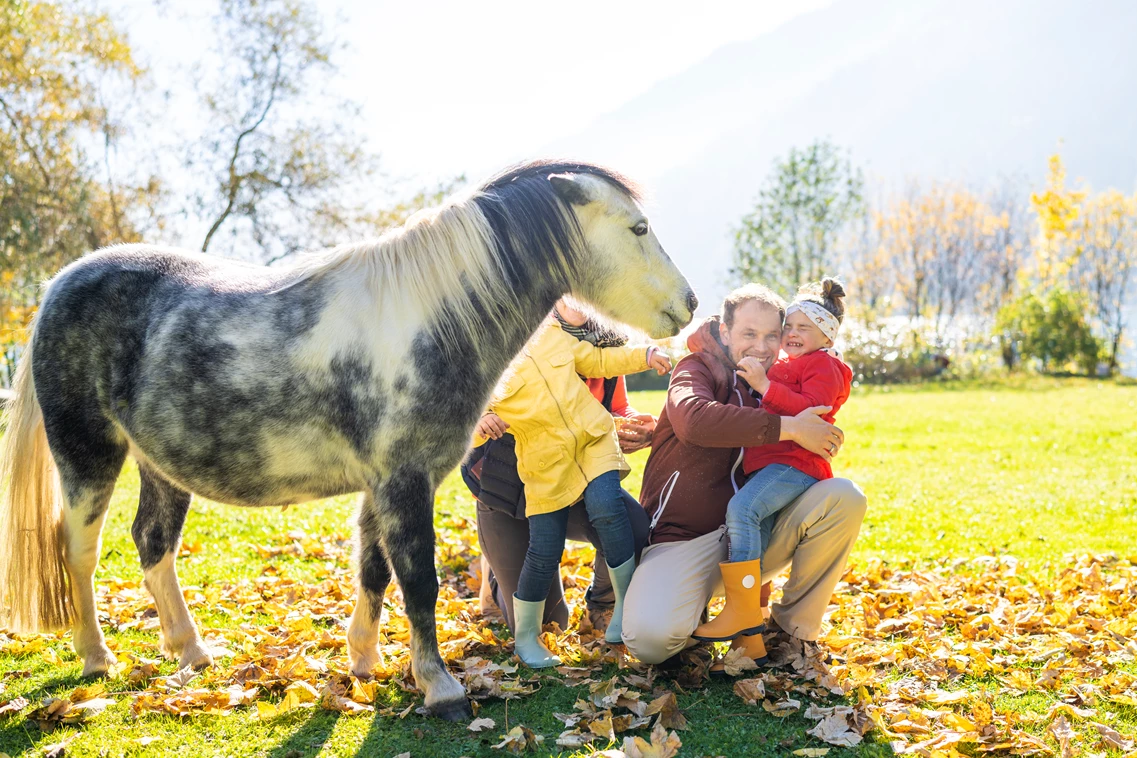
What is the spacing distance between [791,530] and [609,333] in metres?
1.34

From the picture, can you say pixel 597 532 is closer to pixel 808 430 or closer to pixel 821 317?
pixel 808 430

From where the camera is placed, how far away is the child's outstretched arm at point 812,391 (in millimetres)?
3693

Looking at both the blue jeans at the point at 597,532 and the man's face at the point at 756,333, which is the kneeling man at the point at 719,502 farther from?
the blue jeans at the point at 597,532

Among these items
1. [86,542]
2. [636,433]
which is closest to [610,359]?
[636,433]

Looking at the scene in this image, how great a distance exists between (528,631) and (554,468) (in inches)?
33.0

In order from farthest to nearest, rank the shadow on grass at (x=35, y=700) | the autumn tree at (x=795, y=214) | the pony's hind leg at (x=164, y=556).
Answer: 1. the autumn tree at (x=795, y=214)
2. the pony's hind leg at (x=164, y=556)
3. the shadow on grass at (x=35, y=700)

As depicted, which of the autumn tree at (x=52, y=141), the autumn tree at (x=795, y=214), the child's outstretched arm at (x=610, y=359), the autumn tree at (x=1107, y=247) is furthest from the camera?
the autumn tree at (x=1107, y=247)

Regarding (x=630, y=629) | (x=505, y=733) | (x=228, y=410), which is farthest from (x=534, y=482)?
(x=228, y=410)

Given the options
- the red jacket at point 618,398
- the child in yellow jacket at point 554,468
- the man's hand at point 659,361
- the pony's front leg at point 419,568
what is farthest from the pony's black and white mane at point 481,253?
the red jacket at point 618,398

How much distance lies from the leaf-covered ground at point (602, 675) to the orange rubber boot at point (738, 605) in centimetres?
26

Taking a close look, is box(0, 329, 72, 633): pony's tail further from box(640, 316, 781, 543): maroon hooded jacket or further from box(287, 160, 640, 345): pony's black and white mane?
box(640, 316, 781, 543): maroon hooded jacket

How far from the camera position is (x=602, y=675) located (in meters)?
3.77

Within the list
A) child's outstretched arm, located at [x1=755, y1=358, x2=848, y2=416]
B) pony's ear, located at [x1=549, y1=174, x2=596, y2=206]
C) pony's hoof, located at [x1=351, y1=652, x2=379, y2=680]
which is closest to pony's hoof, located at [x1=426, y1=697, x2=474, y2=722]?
pony's hoof, located at [x1=351, y1=652, x2=379, y2=680]

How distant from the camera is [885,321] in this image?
102 feet
